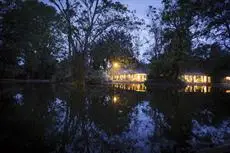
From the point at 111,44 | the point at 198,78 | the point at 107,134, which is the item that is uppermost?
the point at 111,44

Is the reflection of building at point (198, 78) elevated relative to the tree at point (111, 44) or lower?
lower

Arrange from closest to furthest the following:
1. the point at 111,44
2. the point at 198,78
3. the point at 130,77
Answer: the point at 111,44 → the point at 198,78 → the point at 130,77

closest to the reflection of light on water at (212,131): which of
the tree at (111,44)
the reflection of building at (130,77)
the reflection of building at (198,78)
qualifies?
the tree at (111,44)

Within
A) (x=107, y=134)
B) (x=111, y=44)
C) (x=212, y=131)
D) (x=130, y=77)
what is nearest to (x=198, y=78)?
(x=130, y=77)

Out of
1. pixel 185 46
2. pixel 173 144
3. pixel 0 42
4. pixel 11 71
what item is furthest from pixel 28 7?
pixel 11 71

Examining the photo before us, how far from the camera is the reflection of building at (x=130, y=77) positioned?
66.6 meters

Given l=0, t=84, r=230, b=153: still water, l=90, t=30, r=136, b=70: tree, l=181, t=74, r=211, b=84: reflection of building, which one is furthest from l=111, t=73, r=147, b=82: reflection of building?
l=0, t=84, r=230, b=153: still water

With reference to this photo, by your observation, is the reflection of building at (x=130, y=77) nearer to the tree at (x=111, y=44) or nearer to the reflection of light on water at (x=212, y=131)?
the tree at (x=111, y=44)

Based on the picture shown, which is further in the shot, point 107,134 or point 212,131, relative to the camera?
point 212,131

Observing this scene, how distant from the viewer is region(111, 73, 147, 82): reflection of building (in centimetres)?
6656

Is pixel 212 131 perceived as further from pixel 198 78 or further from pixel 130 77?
pixel 130 77

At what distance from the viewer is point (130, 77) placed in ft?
222

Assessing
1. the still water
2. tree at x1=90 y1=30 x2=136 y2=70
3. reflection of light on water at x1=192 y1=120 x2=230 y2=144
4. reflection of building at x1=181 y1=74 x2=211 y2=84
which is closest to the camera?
the still water

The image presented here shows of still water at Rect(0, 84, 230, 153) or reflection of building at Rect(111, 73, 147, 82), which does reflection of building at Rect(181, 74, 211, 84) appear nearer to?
reflection of building at Rect(111, 73, 147, 82)
